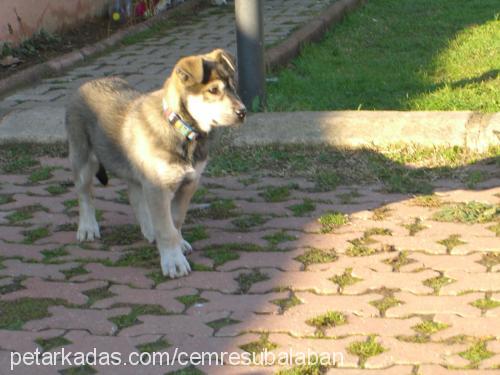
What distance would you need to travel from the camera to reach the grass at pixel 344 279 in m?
4.92

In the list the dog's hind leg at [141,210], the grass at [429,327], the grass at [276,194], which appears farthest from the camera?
the grass at [276,194]

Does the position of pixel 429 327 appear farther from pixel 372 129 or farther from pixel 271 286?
pixel 372 129

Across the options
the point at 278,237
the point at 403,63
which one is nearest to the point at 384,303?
the point at 278,237

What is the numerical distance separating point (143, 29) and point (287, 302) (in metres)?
7.95

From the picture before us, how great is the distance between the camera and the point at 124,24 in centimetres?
1238

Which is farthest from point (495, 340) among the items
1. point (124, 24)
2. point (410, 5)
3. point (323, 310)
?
point (410, 5)

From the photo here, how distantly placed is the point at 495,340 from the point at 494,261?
3.16 ft

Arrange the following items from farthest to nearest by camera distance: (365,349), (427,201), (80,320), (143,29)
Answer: (143,29) < (427,201) < (80,320) < (365,349)

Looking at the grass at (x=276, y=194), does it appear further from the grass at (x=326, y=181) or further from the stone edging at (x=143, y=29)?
the stone edging at (x=143, y=29)

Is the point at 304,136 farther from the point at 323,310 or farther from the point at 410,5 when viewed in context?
the point at 410,5

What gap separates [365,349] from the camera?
4.17 m

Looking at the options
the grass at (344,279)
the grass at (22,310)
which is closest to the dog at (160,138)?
the grass at (22,310)

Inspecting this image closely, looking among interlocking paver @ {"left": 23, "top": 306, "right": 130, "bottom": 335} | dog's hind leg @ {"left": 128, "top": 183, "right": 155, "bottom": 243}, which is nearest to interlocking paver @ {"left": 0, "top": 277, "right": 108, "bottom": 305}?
interlocking paver @ {"left": 23, "top": 306, "right": 130, "bottom": 335}

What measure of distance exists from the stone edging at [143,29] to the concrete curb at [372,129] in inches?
93.5
